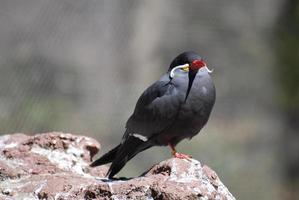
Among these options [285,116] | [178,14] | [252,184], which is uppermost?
[178,14]

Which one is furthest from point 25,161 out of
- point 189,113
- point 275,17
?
point 275,17

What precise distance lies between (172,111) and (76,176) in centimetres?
33

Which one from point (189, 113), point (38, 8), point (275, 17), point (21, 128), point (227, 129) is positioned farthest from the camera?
point (275, 17)

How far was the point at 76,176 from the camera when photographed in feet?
8.88

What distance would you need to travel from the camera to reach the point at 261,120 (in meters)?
4.69

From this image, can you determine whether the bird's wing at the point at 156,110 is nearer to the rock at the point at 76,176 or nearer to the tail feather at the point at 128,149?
the tail feather at the point at 128,149

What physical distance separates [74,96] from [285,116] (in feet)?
3.96

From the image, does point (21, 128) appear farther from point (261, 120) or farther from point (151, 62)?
point (261, 120)

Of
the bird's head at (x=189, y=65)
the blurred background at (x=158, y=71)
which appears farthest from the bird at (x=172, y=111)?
the blurred background at (x=158, y=71)

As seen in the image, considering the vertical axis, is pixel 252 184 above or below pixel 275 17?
below

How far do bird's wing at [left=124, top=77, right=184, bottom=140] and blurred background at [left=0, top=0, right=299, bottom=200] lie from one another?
0.89 metres

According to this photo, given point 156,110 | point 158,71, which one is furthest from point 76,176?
point 158,71

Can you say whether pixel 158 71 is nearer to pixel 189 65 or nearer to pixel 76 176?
pixel 189 65

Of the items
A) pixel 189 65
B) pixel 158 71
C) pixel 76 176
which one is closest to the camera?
pixel 76 176
